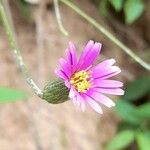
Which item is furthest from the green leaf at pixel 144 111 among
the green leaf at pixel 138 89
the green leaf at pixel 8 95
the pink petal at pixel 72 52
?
the pink petal at pixel 72 52

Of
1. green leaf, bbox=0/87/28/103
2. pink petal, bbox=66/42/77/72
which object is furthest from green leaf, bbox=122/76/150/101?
pink petal, bbox=66/42/77/72

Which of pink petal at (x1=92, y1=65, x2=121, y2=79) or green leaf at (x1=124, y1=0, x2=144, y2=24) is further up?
green leaf at (x1=124, y1=0, x2=144, y2=24)

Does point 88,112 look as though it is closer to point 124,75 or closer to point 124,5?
point 124,75

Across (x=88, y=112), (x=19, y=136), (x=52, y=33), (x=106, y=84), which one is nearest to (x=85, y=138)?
(x=88, y=112)

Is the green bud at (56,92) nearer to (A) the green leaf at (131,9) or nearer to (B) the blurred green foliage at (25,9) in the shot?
(A) the green leaf at (131,9)

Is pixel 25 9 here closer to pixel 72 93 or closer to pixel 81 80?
pixel 81 80

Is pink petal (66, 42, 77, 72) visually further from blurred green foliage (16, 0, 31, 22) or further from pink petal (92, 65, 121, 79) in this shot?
blurred green foliage (16, 0, 31, 22)

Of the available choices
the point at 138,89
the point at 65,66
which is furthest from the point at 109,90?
the point at 138,89
